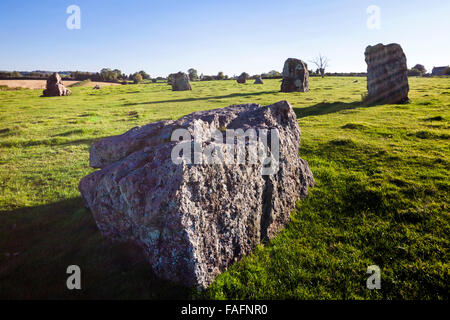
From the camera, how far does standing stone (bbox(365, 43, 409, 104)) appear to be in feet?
69.1

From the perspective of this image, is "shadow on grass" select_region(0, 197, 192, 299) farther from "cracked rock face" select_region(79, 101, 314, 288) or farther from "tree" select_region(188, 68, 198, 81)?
"tree" select_region(188, 68, 198, 81)

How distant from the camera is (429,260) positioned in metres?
4.72

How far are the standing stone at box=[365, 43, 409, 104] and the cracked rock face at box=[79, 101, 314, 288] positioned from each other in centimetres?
2085

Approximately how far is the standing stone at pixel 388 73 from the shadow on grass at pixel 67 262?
25210mm

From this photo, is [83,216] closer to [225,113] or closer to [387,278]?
[225,113]

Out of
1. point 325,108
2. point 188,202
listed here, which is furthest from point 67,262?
point 325,108

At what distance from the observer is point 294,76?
36.3 m

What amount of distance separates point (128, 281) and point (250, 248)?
2.57m

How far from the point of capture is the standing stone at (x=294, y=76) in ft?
117

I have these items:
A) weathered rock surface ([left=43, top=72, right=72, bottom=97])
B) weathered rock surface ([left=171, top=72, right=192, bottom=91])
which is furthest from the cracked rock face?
weathered rock surface ([left=43, top=72, right=72, bottom=97])

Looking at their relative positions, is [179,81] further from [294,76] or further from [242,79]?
[294,76]

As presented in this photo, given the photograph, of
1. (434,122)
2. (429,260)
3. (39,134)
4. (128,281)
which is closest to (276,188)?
(429,260)
